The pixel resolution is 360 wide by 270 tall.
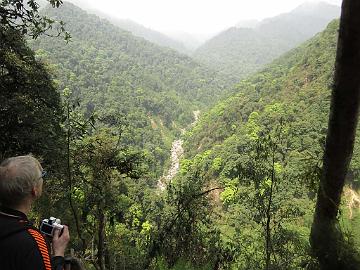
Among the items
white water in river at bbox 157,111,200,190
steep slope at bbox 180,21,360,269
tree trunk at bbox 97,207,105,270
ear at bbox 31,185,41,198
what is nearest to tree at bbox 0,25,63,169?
tree trunk at bbox 97,207,105,270

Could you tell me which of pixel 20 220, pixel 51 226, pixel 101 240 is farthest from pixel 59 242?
pixel 101 240

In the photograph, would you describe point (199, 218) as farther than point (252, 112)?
No

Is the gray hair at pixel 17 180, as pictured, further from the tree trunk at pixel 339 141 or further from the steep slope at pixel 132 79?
the steep slope at pixel 132 79

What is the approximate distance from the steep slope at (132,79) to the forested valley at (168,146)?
0.47 m

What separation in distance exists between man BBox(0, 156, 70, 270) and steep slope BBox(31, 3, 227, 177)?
4694cm

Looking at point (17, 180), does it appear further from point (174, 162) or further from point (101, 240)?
point (174, 162)

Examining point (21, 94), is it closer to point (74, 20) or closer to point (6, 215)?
point (6, 215)

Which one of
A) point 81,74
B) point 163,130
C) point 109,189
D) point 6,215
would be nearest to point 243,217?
point 109,189

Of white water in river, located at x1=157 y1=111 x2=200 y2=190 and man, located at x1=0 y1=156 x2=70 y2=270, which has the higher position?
man, located at x1=0 y1=156 x2=70 y2=270

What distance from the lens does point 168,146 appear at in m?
75.2

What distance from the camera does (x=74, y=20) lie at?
120812 mm

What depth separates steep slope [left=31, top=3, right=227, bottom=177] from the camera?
7238cm

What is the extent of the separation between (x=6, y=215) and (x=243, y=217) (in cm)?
3130

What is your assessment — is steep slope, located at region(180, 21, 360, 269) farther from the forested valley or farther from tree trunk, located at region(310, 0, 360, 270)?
tree trunk, located at region(310, 0, 360, 270)
